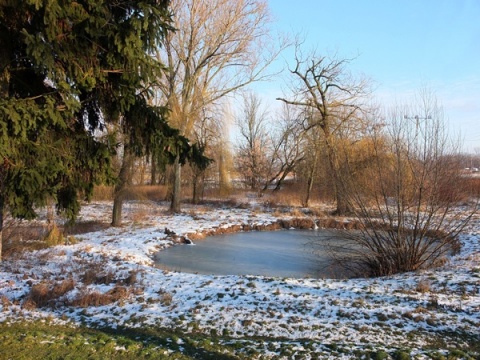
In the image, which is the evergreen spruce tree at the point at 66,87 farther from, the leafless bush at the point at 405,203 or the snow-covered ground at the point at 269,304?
the leafless bush at the point at 405,203

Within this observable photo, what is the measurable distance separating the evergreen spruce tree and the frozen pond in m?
5.65

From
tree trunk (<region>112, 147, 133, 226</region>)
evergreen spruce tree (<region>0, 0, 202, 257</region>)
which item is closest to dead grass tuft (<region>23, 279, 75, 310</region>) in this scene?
evergreen spruce tree (<region>0, 0, 202, 257</region>)

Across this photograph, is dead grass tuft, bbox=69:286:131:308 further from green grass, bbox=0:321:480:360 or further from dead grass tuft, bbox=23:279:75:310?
green grass, bbox=0:321:480:360

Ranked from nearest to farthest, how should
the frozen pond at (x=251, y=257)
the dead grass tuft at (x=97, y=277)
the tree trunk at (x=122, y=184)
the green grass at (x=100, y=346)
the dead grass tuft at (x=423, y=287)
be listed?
the green grass at (x=100, y=346) → the dead grass tuft at (x=423, y=287) → the dead grass tuft at (x=97, y=277) → the frozen pond at (x=251, y=257) → the tree trunk at (x=122, y=184)

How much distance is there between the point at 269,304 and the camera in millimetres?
6996

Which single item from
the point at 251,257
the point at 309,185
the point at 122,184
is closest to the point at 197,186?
the point at 309,185

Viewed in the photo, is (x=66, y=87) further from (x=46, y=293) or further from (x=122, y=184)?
(x=122, y=184)

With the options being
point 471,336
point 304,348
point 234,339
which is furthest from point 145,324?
point 471,336

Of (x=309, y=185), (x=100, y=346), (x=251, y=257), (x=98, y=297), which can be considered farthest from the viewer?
(x=309, y=185)

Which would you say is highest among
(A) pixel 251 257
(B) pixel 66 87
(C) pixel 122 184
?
(B) pixel 66 87

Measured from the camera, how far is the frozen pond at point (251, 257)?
448 inches

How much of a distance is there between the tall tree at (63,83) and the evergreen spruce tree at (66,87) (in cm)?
1

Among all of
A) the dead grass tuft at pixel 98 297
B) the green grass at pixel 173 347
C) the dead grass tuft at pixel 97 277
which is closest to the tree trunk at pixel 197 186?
the dead grass tuft at pixel 97 277

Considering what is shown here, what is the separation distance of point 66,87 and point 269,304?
4.51 meters
